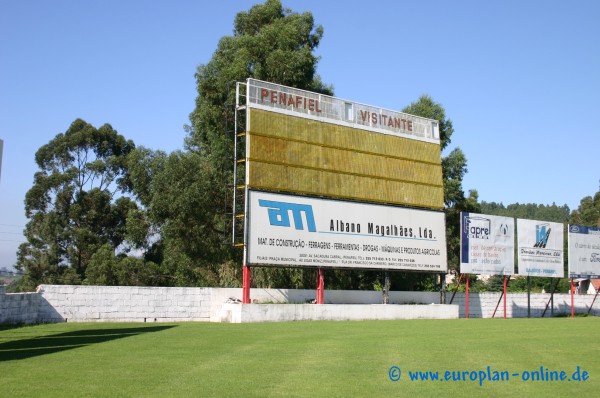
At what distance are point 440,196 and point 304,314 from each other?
35.3ft

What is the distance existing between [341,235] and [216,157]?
13915mm

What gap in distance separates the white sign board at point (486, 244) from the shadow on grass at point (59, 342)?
19.9m

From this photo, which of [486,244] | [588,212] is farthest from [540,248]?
[588,212]

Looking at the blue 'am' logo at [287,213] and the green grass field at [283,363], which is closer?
the green grass field at [283,363]

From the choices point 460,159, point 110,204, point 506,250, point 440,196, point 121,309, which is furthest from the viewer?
point 110,204

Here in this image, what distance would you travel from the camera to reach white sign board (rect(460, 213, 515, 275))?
1435 inches

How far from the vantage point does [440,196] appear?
117 ft

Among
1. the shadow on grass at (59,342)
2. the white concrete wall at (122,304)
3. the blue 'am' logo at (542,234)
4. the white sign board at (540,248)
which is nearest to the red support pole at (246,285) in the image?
the white concrete wall at (122,304)

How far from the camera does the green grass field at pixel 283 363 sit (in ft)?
33.7

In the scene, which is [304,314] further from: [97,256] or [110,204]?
[110,204]

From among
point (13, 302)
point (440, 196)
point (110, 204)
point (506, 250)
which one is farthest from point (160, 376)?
point (110, 204)

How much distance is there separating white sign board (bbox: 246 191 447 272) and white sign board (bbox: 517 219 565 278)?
21.6 ft

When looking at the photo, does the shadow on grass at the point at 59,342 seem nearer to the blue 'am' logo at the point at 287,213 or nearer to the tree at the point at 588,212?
the blue 'am' logo at the point at 287,213

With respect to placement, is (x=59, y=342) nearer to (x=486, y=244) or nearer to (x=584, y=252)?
(x=486, y=244)
